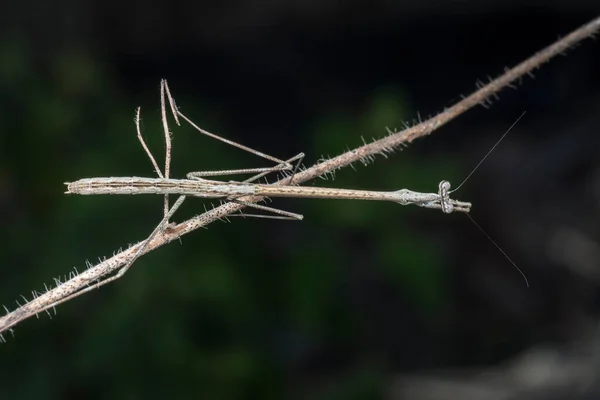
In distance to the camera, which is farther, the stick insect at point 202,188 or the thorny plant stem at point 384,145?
the stick insect at point 202,188

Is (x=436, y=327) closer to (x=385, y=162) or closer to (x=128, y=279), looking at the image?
(x=385, y=162)

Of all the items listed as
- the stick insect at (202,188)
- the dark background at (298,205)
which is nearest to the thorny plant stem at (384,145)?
the stick insect at (202,188)

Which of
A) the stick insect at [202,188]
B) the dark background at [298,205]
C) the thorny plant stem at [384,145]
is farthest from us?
the dark background at [298,205]

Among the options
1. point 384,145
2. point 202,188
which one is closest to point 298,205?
point 202,188

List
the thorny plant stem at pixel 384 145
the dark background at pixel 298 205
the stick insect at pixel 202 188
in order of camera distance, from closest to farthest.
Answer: the thorny plant stem at pixel 384 145, the stick insect at pixel 202 188, the dark background at pixel 298 205

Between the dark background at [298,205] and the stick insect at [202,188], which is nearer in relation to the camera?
the stick insect at [202,188]

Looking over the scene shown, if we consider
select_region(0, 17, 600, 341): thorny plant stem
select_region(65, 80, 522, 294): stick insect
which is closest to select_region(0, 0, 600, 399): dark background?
select_region(65, 80, 522, 294): stick insect

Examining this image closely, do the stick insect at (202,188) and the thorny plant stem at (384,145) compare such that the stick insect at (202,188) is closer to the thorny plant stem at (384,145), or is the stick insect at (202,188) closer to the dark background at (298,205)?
the thorny plant stem at (384,145)

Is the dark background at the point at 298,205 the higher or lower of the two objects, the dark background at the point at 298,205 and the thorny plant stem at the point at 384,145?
the higher
